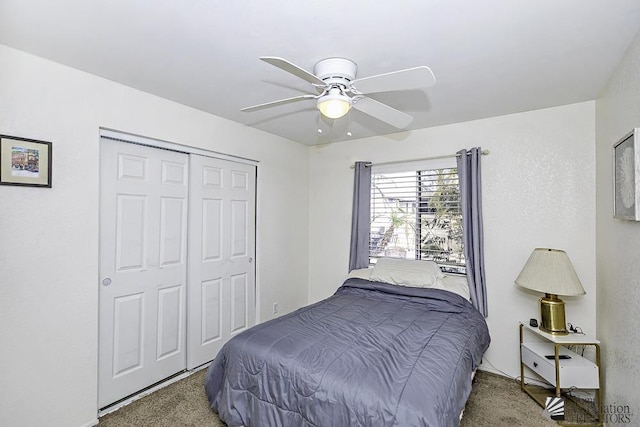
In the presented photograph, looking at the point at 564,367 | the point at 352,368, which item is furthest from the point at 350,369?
the point at 564,367

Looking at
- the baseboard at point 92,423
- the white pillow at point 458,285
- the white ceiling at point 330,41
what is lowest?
the baseboard at point 92,423

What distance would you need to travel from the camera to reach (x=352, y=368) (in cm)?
169

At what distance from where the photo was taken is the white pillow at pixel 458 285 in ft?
9.77

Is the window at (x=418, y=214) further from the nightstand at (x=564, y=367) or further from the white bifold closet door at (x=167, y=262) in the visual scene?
the white bifold closet door at (x=167, y=262)

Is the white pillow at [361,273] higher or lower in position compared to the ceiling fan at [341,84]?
lower

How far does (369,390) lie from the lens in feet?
4.97

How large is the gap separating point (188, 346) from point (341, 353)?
175cm

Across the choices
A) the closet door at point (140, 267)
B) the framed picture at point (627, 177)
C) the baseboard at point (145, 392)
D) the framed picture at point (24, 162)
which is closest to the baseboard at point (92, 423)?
the baseboard at point (145, 392)

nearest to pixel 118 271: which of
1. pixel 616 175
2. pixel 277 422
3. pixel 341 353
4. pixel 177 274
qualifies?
pixel 177 274

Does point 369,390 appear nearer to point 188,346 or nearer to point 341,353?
point 341,353

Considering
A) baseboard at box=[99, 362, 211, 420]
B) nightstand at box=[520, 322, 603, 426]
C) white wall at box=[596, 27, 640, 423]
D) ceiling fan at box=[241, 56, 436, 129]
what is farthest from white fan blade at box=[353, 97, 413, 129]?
baseboard at box=[99, 362, 211, 420]

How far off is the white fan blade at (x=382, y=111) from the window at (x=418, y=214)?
50.5 inches

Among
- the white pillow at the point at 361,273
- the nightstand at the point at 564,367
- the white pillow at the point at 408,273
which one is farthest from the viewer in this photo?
the white pillow at the point at 361,273

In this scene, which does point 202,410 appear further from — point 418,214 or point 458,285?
point 418,214
